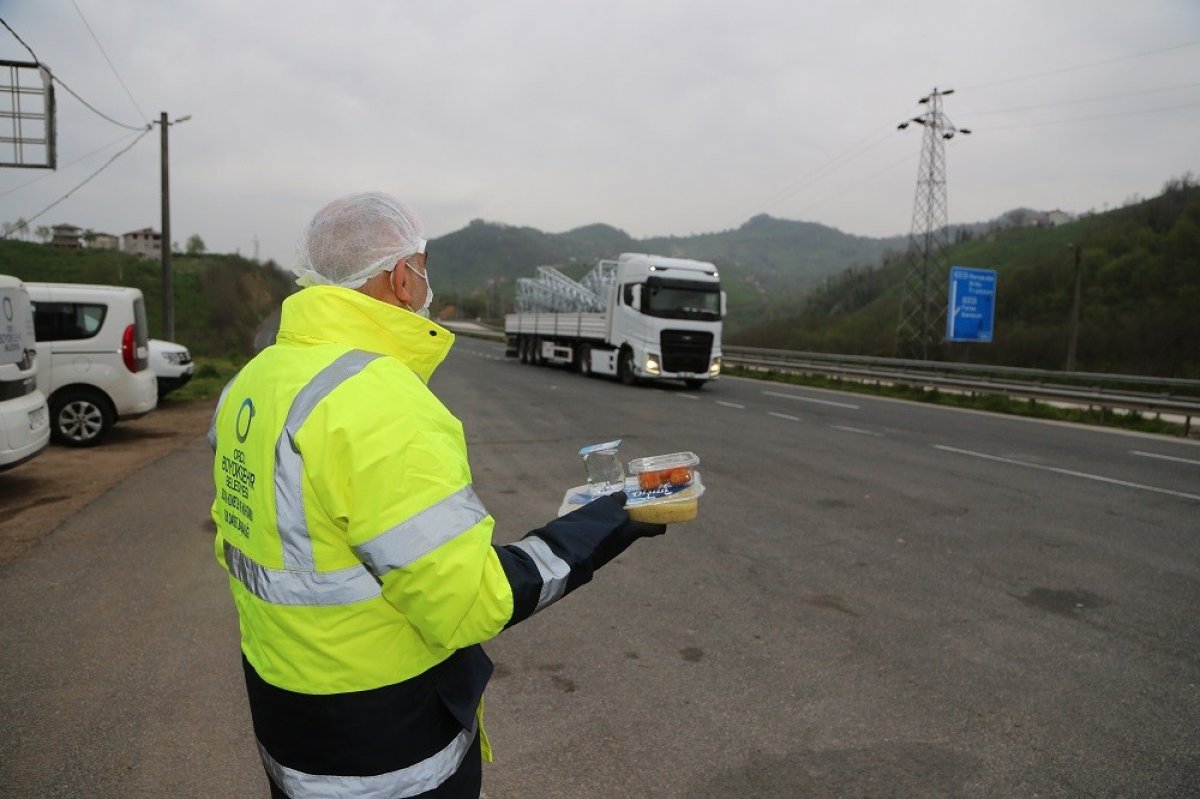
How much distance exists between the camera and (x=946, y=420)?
1631 centimetres

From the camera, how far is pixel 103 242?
63125 millimetres

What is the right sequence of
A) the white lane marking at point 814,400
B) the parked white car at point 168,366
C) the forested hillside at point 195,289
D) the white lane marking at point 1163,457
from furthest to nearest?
1. the forested hillside at point 195,289
2. the white lane marking at point 814,400
3. the parked white car at point 168,366
4. the white lane marking at point 1163,457

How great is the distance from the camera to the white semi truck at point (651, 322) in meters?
21.8

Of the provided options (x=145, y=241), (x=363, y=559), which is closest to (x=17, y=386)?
(x=363, y=559)

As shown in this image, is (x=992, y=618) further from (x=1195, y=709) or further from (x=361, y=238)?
(x=361, y=238)

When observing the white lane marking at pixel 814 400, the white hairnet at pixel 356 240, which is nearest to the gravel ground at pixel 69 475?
the white hairnet at pixel 356 240

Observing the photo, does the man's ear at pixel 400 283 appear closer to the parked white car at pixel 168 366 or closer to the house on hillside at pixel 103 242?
the parked white car at pixel 168 366

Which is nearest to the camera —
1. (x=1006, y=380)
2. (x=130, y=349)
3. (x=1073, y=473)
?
(x=1073, y=473)

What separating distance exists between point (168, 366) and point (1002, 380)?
19649mm

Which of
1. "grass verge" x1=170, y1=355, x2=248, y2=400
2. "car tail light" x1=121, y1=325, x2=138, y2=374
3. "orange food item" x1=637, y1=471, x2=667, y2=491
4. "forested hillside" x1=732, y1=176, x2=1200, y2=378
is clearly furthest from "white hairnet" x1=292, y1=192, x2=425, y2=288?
"forested hillside" x1=732, y1=176, x2=1200, y2=378

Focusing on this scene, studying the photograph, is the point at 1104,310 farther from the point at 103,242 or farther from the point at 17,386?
the point at 103,242

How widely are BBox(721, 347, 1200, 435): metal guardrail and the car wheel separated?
17904 mm

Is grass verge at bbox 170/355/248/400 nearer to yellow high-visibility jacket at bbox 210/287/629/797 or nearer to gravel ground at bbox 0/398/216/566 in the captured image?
gravel ground at bbox 0/398/216/566

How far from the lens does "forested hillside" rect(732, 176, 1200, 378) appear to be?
36125 millimetres
